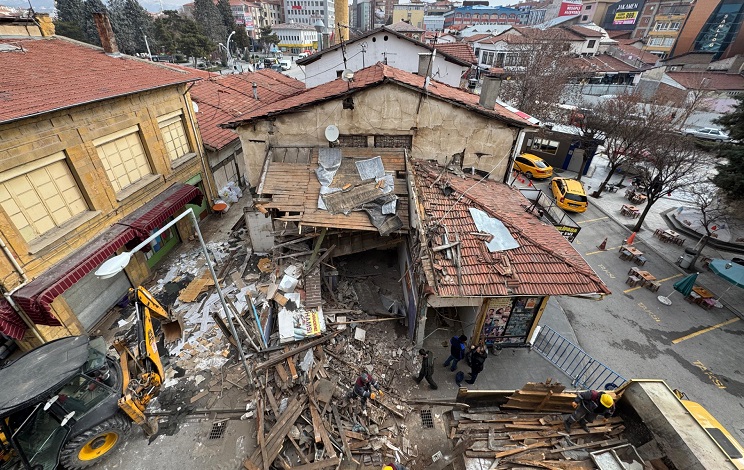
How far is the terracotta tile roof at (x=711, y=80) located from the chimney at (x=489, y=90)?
38757 mm

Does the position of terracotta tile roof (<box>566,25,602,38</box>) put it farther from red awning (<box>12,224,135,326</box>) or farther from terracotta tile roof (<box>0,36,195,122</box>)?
red awning (<box>12,224,135,326</box>)

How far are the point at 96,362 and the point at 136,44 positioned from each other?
7583 cm

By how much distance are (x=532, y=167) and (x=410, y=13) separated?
96.8 metres

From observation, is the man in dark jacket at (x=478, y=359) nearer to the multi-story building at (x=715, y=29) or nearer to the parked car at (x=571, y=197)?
the parked car at (x=571, y=197)

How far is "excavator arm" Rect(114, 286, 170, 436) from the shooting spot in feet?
27.7

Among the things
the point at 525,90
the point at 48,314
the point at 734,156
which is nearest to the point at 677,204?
the point at 734,156

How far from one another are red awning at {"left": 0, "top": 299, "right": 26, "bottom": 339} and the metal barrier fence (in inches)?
642

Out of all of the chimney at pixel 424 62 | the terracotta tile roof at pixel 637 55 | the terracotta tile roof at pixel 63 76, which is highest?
the terracotta tile roof at pixel 637 55

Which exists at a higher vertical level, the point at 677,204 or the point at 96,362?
the point at 96,362

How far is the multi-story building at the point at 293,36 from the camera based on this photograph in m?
87.3

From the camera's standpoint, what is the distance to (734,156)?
14.5 m

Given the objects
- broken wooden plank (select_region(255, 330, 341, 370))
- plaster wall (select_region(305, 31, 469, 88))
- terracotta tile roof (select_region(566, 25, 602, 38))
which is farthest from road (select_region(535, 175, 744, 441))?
terracotta tile roof (select_region(566, 25, 602, 38))

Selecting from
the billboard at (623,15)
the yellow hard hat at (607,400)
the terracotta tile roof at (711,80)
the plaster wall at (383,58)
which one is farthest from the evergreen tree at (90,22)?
the billboard at (623,15)

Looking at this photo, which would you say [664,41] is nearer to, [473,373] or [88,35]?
[473,373]
